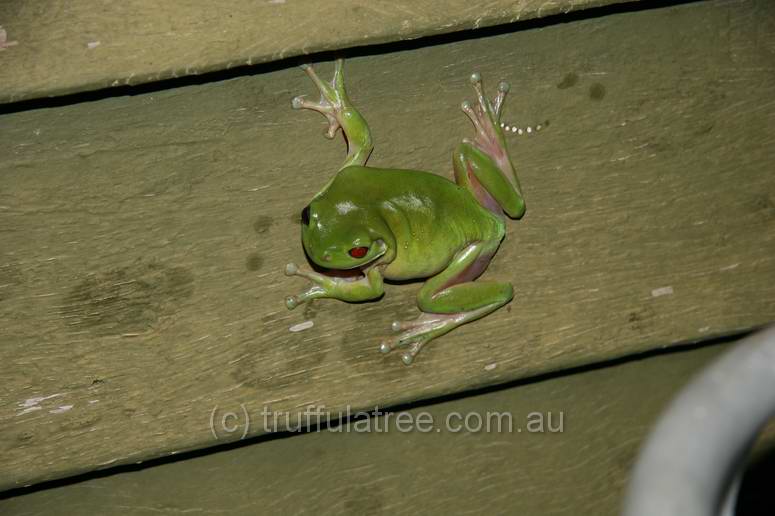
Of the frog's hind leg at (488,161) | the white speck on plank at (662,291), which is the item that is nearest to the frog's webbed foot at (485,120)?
the frog's hind leg at (488,161)

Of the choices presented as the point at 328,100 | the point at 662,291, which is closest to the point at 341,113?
the point at 328,100

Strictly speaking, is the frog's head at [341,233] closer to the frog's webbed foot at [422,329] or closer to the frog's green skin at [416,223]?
the frog's green skin at [416,223]

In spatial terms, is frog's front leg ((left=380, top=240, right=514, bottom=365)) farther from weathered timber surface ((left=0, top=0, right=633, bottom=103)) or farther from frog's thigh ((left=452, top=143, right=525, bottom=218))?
weathered timber surface ((left=0, top=0, right=633, bottom=103))

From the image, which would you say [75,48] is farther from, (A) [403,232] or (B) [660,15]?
(B) [660,15]

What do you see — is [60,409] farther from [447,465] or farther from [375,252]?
[447,465]

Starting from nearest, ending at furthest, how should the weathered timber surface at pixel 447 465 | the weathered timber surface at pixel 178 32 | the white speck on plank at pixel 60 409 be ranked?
the weathered timber surface at pixel 178 32, the white speck on plank at pixel 60 409, the weathered timber surface at pixel 447 465
